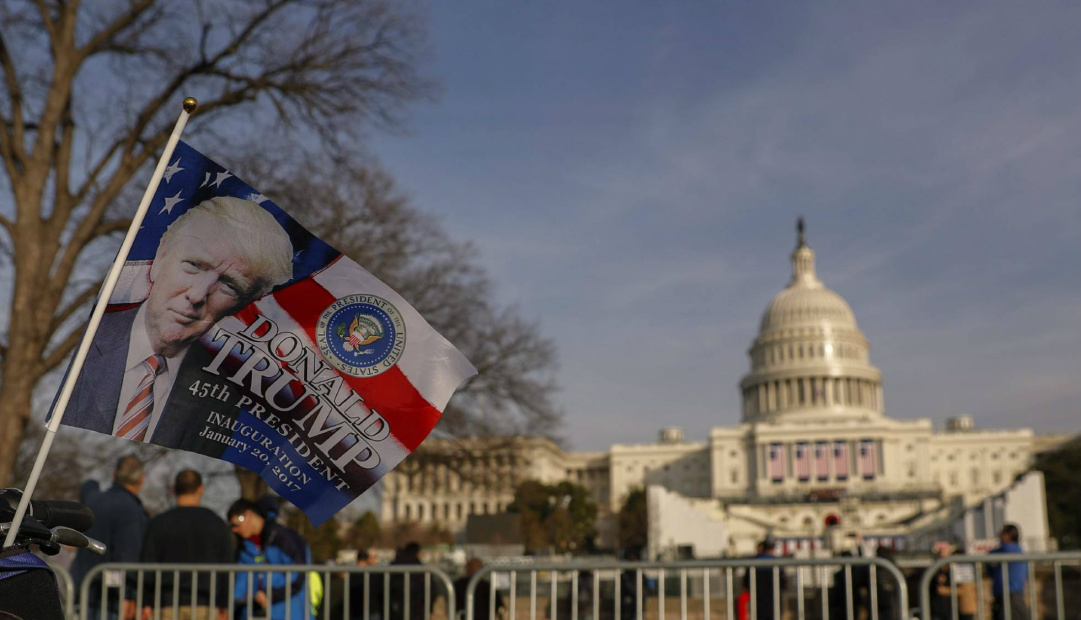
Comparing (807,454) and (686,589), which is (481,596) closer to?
(686,589)

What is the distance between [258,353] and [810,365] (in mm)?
111632

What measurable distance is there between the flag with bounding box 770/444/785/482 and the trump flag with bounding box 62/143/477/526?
108144mm

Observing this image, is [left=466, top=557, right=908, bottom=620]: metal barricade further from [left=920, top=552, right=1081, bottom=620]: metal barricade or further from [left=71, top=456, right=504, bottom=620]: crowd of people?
[left=71, top=456, right=504, bottom=620]: crowd of people

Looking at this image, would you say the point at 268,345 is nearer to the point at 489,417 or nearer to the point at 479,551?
the point at 489,417

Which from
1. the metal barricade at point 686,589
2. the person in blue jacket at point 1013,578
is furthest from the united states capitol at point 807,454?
the person in blue jacket at point 1013,578

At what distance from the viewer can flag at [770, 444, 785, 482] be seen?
10988 centimetres

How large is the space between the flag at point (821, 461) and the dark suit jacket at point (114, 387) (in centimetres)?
10916

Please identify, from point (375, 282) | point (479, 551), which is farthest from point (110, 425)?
point (479, 551)

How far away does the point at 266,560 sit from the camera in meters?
7.59

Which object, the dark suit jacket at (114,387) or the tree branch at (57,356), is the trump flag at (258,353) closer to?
the dark suit jacket at (114,387)

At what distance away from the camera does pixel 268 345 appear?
4.88m

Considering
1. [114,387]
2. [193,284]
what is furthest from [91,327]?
[193,284]

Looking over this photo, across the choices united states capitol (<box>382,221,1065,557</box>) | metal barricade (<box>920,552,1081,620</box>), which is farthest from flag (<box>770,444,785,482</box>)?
metal barricade (<box>920,552,1081,620</box>)

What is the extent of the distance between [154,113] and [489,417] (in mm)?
12640
